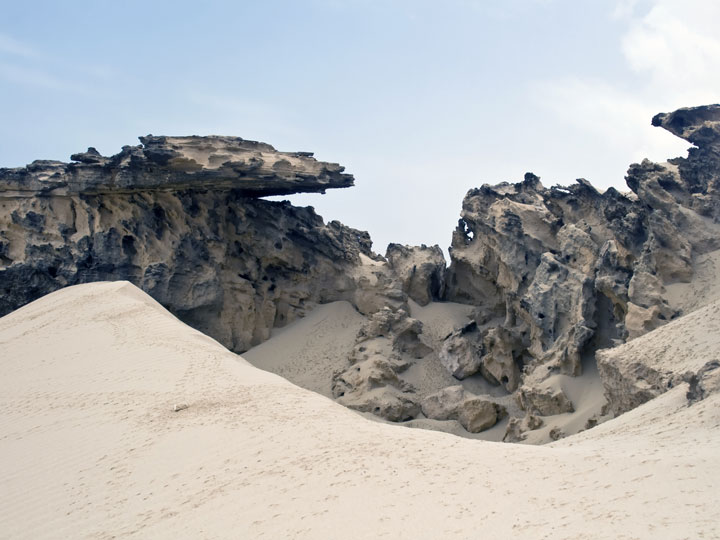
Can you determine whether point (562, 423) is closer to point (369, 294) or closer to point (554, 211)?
point (554, 211)

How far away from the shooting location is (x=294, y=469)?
788cm

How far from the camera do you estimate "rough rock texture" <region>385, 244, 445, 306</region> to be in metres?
25.1

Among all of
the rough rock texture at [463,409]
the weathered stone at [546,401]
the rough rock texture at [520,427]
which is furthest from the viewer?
the rough rock texture at [463,409]

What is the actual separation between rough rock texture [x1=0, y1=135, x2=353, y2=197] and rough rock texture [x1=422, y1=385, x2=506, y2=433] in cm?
829

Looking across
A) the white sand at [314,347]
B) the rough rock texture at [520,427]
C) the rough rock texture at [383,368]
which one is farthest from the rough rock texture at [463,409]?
the white sand at [314,347]

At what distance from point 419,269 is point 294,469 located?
17.6m

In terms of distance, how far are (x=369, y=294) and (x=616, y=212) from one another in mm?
9105

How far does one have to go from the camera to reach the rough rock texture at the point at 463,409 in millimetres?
18219

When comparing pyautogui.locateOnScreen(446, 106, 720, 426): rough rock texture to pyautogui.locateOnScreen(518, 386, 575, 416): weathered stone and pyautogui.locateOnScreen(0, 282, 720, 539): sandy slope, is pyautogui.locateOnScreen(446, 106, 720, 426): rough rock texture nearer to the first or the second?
pyautogui.locateOnScreen(518, 386, 575, 416): weathered stone

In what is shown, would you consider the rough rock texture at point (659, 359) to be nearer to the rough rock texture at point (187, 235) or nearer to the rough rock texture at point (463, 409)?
the rough rock texture at point (463, 409)

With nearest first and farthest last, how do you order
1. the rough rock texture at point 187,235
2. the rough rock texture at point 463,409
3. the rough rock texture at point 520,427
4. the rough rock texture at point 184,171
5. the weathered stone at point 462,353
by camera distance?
the rough rock texture at point 520,427
the rough rock texture at point 463,409
the weathered stone at point 462,353
the rough rock texture at point 184,171
the rough rock texture at point 187,235

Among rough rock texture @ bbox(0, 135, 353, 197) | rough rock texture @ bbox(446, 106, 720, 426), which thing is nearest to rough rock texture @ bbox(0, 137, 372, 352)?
rough rock texture @ bbox(0, 135, 353, 197)

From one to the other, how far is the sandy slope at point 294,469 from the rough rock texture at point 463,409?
7.31 metres

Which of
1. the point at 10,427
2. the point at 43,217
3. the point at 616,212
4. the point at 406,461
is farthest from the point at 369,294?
the point at 406,461
